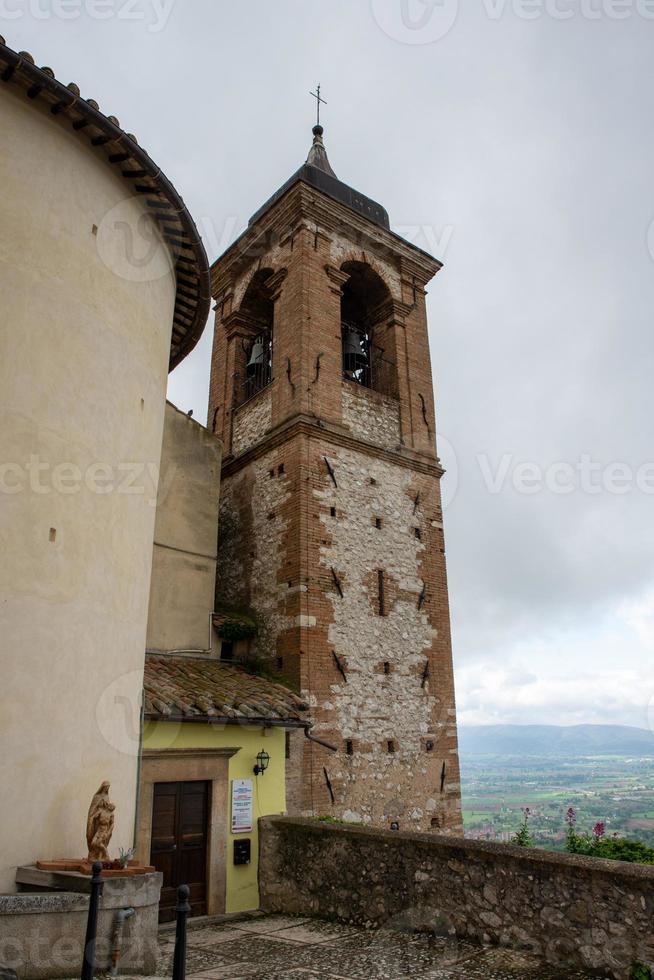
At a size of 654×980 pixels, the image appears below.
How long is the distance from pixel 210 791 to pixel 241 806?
47cm

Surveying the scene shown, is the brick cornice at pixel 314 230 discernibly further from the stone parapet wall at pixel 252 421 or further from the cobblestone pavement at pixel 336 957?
the cobblestone pavement at pixel 336 957

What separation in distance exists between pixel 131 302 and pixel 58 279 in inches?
42.9

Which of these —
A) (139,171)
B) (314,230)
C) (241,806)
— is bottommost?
(241,806)

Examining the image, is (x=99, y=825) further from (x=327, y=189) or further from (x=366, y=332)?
(x=327, y=189)

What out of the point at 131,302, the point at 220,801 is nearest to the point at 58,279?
the point at 131,302

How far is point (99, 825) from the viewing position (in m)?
5.66

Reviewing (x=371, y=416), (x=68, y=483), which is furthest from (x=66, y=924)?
(x=371, y=416)

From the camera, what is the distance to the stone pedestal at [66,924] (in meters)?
4.69

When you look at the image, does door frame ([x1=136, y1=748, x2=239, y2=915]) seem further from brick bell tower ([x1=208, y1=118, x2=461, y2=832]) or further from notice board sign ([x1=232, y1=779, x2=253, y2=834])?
brick bell tower ([x1=208, y1=118, x2=461, y2=832])

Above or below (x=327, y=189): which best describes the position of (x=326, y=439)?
below

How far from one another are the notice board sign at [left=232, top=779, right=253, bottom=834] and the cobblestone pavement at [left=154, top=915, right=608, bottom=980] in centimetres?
131

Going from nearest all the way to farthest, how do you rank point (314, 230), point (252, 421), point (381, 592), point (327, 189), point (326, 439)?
point (381, 592)
point (326, 439)
point (252, 421)
point (314, 230)
point (327, 189)

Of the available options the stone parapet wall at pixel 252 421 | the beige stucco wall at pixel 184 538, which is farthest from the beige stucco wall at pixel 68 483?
the stone parapet wall at pixel 252 421

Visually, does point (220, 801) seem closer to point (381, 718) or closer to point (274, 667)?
point (274, 667)
